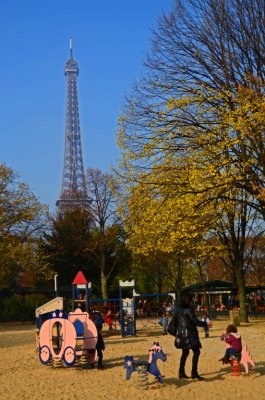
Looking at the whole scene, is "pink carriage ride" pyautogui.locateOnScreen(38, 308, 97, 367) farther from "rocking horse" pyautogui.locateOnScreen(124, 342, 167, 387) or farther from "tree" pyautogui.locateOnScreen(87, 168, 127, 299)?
"tree" pyautogui.locateOnScreen(87, 168, 127, 299)

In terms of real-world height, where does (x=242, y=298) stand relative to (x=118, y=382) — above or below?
above

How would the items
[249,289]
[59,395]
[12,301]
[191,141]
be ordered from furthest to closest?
[12,301] → [249,289] → [191,141] → [59,395]

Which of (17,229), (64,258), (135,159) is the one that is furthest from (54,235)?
(135,159)

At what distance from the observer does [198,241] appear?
25.1m

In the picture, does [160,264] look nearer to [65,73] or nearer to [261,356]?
[261,356]

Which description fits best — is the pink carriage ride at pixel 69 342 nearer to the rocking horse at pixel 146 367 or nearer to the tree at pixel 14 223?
the rocking horse at pixel 146 367

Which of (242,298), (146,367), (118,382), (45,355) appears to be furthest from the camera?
(242,298)

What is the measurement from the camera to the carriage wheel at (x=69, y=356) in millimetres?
12852

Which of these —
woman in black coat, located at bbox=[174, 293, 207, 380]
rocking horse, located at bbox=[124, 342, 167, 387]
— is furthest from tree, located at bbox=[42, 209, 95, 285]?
woman in black coat, located at bbox=[174, 293, 207, 380]

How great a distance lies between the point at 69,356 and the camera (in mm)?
12922

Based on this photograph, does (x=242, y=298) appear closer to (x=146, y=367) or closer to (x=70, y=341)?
(x=70, y=341)

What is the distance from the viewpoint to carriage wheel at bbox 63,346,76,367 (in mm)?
12852

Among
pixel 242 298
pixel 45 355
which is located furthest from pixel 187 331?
pixel 242 298

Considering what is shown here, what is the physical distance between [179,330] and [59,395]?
8.42 ft
